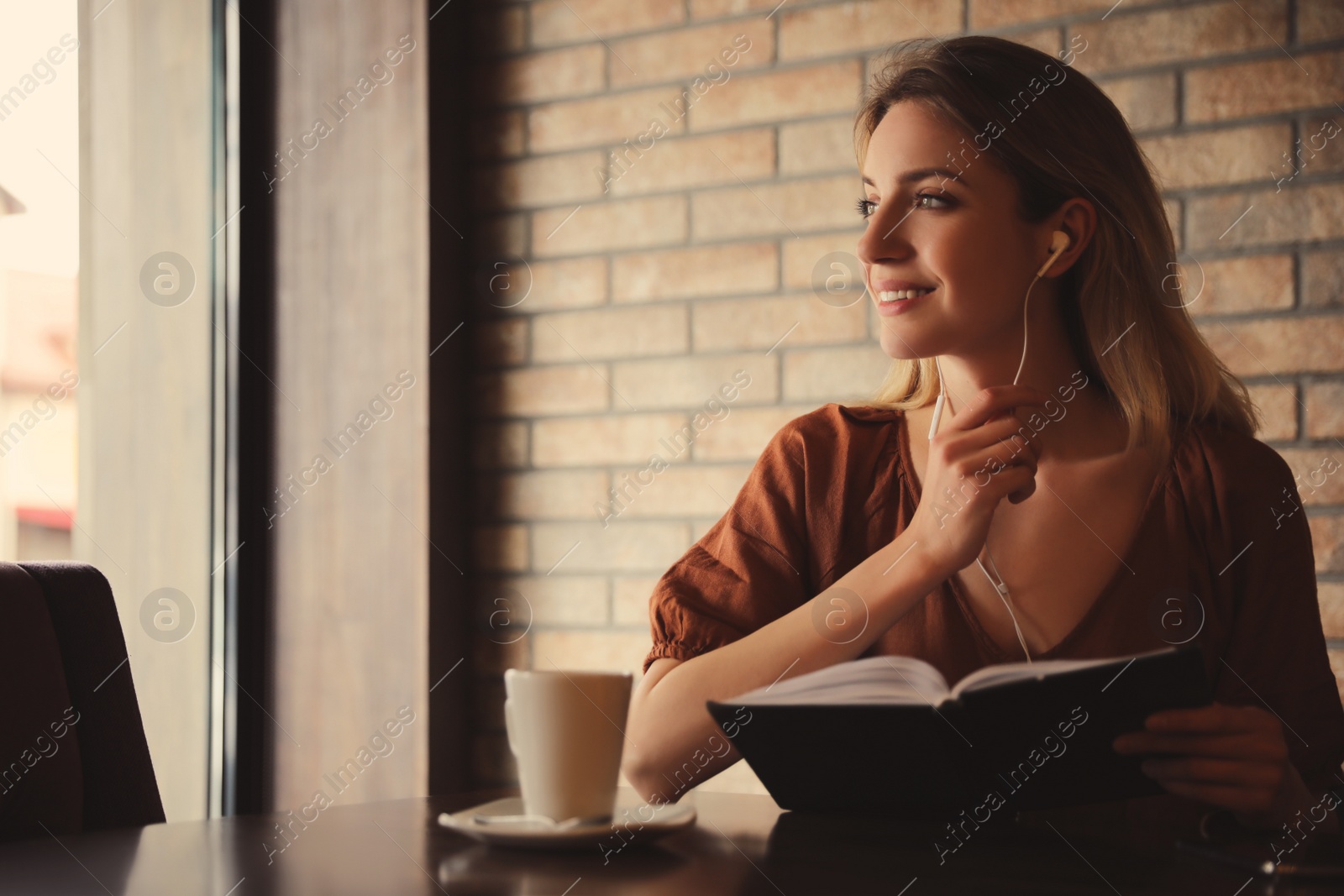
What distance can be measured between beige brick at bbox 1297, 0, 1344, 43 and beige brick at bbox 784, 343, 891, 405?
2.44 feet

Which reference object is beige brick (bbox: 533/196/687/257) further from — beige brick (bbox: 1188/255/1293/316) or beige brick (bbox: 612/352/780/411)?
beige brick (bbox: 1188/255/1293/316)

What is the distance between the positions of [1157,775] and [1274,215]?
3.62ft

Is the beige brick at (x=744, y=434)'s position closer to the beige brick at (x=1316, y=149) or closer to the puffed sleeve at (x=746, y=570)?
the puffed sleeve at (x=746, y=570)

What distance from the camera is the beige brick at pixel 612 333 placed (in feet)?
6.97

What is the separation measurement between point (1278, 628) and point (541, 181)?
1.50 meters

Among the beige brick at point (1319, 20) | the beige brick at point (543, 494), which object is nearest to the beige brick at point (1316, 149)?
the beige brick at point (1319, 20)

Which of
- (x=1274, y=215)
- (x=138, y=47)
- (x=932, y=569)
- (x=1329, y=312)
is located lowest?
(x=932, y=569)

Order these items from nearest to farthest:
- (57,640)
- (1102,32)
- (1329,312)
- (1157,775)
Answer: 1. (1157,775)
2. (57,640)
3. (1329,312)
4. (1102,32)

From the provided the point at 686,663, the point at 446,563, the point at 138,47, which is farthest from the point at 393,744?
the point at 138,47

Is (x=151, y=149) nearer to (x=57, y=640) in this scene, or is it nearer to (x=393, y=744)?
(x=393, y=744)

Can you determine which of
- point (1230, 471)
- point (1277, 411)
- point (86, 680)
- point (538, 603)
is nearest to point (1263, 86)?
Answer: point (1277, 411)

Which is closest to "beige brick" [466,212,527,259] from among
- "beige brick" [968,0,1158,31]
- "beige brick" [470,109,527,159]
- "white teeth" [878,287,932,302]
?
"beige brick" [470,109,527,159]

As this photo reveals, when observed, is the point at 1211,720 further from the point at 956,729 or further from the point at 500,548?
the point at 500,548

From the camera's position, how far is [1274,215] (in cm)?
172
